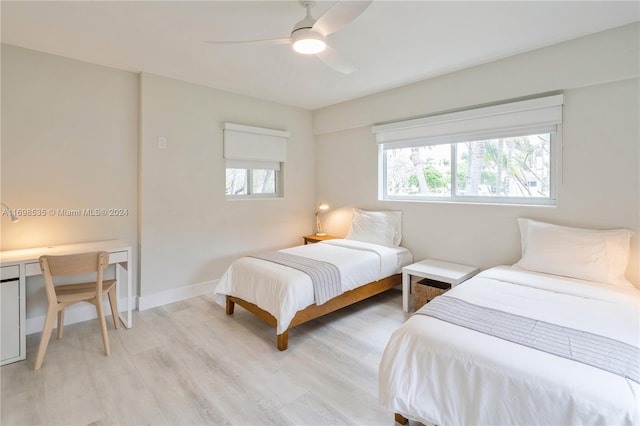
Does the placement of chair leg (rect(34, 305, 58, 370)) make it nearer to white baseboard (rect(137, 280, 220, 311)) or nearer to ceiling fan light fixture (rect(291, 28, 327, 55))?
white baseboard (rect(137, 280, 220, 311))

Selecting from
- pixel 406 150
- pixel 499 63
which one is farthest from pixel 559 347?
pixel 406 150

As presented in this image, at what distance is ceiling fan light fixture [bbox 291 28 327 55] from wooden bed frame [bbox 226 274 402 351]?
1963 mm

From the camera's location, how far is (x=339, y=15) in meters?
1.69

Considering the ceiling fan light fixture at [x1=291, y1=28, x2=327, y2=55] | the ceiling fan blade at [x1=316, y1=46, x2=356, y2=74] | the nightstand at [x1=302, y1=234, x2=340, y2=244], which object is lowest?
the nightstand at [x1=302, y1=234, x2=340, y2=244]

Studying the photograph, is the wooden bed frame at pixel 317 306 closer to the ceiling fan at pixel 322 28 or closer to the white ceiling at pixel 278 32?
the ceiling fan at pixel 322 28

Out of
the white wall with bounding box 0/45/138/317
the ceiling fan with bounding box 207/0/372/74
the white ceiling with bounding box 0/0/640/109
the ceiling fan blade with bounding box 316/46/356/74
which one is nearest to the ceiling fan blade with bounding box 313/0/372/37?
the ceiling fan with bounding box 207/0/372/74

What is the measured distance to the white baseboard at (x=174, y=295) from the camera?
10.6 feet

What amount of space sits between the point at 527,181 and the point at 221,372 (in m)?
3.17

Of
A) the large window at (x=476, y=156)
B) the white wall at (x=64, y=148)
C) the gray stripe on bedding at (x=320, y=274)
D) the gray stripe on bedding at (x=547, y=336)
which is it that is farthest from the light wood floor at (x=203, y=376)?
the large window at (x=476, y=156)

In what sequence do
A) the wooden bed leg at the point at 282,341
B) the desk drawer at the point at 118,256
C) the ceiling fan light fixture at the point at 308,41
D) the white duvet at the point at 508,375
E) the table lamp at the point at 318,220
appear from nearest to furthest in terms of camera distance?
1. the white duvet at the point at 508,375
2. the ceiling fan light fixture at the point at 308,41
3. the wooden bed leg at the point at 282,341
4. the desk drawer at the point at 118,256
5. the table lamp at the point at 318,220

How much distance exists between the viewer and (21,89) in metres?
2.62

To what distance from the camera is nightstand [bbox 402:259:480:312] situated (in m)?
2.88

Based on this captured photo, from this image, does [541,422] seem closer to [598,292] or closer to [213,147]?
[598,292]

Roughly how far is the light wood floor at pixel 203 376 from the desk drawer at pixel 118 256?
2.06ft
